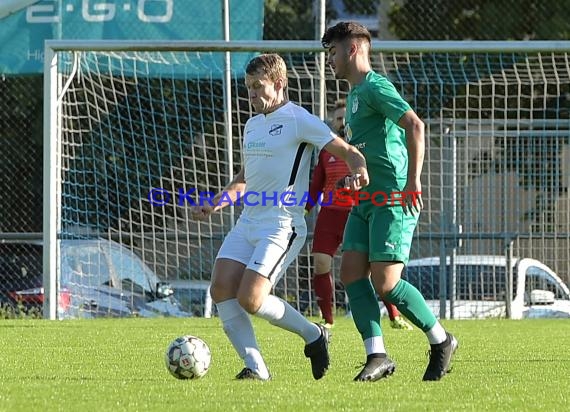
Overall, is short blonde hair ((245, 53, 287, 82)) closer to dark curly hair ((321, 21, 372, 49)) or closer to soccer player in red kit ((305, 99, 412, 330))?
dark curly hair ((321, 21, 372, 49))

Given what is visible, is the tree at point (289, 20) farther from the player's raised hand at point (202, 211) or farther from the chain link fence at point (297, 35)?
the player's raised hand at point (202, 211)

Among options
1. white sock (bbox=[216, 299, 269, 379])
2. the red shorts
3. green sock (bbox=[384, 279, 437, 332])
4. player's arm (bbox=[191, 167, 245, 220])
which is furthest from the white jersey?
the red shorts

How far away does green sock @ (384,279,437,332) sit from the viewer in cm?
634

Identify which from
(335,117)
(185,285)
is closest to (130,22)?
(185,285)

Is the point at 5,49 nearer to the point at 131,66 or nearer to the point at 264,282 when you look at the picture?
the point at 131,66

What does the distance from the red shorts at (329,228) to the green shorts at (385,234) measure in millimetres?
4258

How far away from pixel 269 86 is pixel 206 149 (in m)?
7.56

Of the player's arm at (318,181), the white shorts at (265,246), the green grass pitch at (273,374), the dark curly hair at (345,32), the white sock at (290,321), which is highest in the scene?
the dark curly hair at (345,32)

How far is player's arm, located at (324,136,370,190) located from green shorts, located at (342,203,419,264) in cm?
33

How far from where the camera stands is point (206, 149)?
45.6ft

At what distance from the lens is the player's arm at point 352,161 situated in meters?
5.94

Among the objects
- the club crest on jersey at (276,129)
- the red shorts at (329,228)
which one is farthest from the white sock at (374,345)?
the red shorts at (329,228)

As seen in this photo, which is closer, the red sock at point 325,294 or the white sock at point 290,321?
the white sock at point 290,321

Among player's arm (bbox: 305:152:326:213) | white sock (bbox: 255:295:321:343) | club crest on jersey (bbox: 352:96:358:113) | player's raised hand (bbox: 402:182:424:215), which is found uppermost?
club crest on jersey (bbox: 352:96:358:113)
